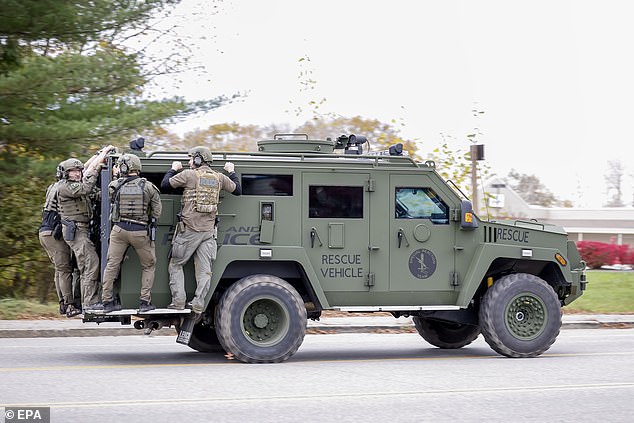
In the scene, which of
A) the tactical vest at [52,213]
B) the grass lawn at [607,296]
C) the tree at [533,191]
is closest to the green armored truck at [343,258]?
the tactical vest at [52,213]

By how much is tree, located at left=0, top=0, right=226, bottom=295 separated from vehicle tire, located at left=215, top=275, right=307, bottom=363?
7.54 meters

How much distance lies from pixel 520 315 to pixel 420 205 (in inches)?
72.4

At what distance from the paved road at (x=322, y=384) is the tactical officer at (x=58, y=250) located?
27.4 inches

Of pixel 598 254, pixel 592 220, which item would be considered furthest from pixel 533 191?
pixel 598 254

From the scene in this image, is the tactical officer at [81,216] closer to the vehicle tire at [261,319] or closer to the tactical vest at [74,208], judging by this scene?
the tactical vest at [74,208]

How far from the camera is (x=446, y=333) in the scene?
13484 mm

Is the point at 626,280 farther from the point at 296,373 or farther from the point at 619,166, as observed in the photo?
the point at 619,166

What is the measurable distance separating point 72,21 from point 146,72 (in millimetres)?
3177

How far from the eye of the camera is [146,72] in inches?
820

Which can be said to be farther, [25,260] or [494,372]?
[25,260]

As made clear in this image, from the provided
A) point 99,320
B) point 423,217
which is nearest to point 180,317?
point 99,320

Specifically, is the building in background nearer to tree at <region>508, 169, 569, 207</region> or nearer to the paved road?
tree at <region>508, 169, 569, 207</region>

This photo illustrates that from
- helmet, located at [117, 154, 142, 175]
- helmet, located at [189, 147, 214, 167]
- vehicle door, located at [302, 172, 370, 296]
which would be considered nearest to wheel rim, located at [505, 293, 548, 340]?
vehicle door, located at [302, 172, 370, 296]

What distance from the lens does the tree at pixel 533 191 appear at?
104 m
